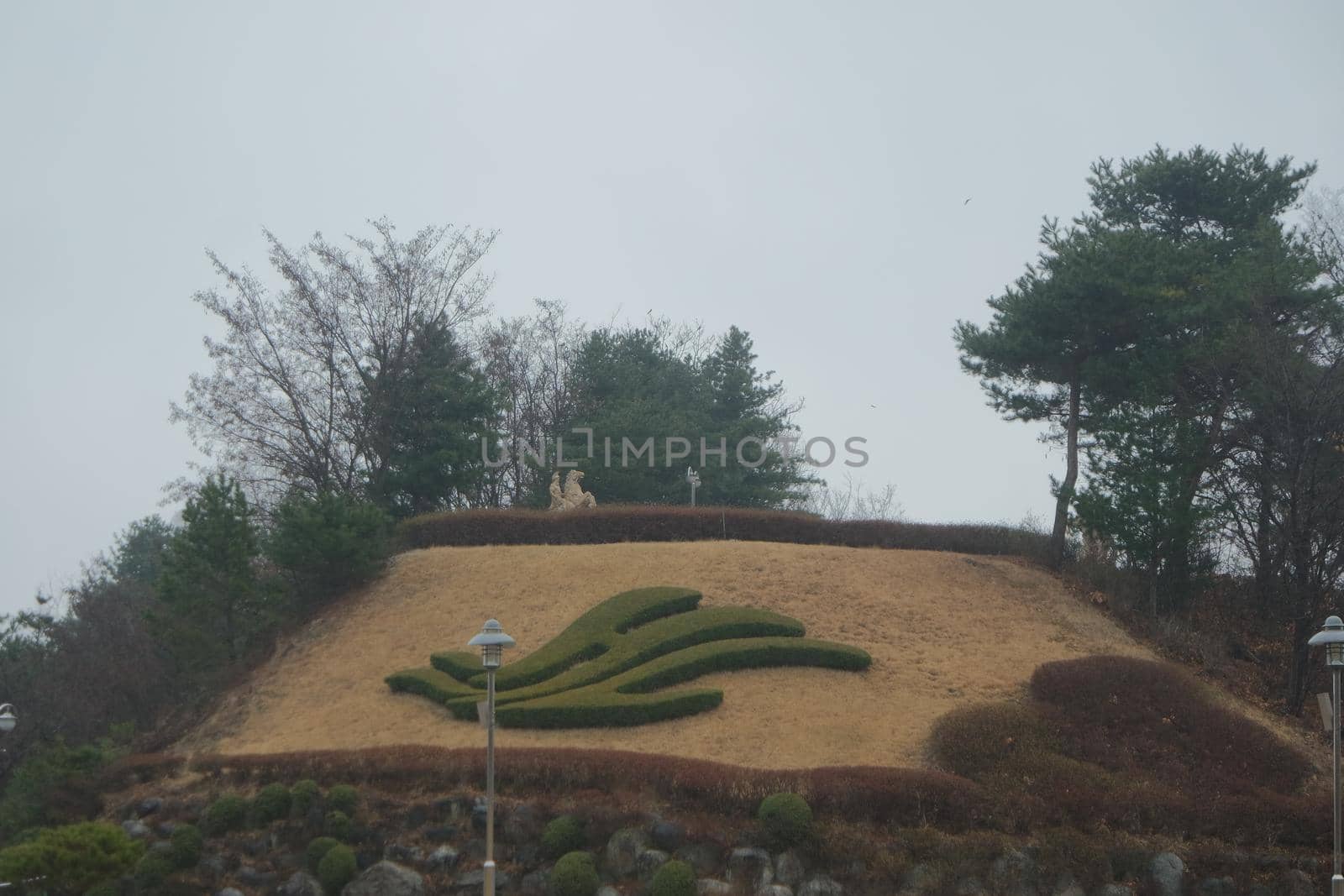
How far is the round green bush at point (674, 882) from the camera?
525 inches

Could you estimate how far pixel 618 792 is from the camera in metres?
15.0

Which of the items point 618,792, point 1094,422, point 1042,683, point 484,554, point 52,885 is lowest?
point 52,885

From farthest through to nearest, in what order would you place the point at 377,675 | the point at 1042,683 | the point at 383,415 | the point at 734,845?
the point at 383,415
the point at 377,675
the point at 1042,683
the point at 734,845

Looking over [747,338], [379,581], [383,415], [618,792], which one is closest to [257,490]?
[383,415]

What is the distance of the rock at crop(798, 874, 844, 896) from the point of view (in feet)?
44.3

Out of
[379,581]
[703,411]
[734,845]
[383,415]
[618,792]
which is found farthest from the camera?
[703,411]

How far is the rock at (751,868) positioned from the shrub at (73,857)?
23.5 ft

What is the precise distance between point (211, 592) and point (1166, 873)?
53.1ft

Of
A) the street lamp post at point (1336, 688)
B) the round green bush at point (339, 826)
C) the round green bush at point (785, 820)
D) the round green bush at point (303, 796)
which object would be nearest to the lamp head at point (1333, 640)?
the street lamp post at point (1336, 688)

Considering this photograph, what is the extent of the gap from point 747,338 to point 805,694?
22.9 meters

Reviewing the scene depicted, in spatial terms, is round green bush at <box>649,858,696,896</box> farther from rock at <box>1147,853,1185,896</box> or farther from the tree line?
the tree line

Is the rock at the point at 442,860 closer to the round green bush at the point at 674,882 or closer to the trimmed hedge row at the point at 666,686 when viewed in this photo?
the round green bush at the point at 674,882

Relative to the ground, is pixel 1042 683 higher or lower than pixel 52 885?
higher

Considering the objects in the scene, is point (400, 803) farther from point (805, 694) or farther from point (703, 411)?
point (703, 411)
